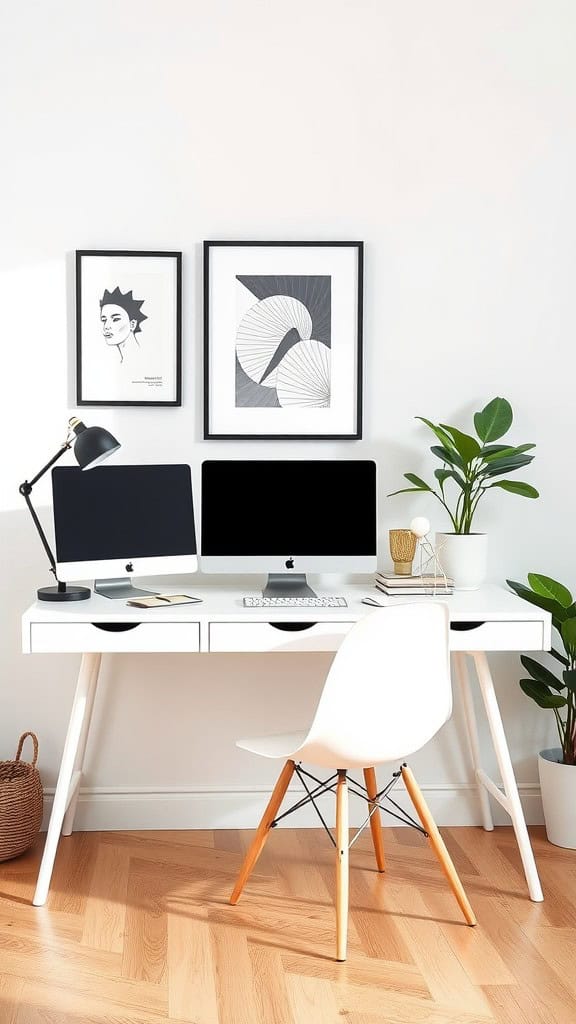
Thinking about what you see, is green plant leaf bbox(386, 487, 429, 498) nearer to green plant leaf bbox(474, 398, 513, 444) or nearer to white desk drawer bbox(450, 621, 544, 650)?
green plant leaf bbox(474, 398, 513, 444)

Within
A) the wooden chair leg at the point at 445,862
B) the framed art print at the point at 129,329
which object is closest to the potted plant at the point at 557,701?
the wooden chair leg at the point at 445,862

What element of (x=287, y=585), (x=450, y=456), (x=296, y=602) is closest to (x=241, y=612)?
(x=296, y=602)

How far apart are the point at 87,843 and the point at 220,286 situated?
5.84ft

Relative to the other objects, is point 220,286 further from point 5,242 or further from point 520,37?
point 520,37

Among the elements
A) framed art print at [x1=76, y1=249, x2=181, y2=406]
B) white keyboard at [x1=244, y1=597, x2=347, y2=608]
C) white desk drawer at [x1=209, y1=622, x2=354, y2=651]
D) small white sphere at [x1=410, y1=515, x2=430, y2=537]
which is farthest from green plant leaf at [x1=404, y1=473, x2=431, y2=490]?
framed art print at [x1=76, y1=249, x2=181, y2=406]

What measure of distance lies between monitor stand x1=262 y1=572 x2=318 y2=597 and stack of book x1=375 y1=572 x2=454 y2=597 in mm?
224

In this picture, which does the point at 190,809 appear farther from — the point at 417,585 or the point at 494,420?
the point at 494,420

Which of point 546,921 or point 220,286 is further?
point 220,286

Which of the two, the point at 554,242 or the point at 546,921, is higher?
the point at 554,242

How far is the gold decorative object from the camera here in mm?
2992

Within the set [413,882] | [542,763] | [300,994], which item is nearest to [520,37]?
[542,763]

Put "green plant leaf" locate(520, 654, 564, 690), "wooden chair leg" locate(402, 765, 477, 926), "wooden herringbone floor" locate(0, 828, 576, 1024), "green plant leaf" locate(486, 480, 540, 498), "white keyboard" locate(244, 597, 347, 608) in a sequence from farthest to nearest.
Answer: "green plant leaf" locate(520, 654, 564, 690), "green plant leaf" locate(486, 480, 540, 498), "white keyboard" locate(244, 597, 347, 608), "wooden chair leg" locate(402, 765, 477, 926), "wooden herringbone floor" locate(0, 828, 576, 1024)

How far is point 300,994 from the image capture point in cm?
216

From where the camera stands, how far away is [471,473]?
9.92 feet
